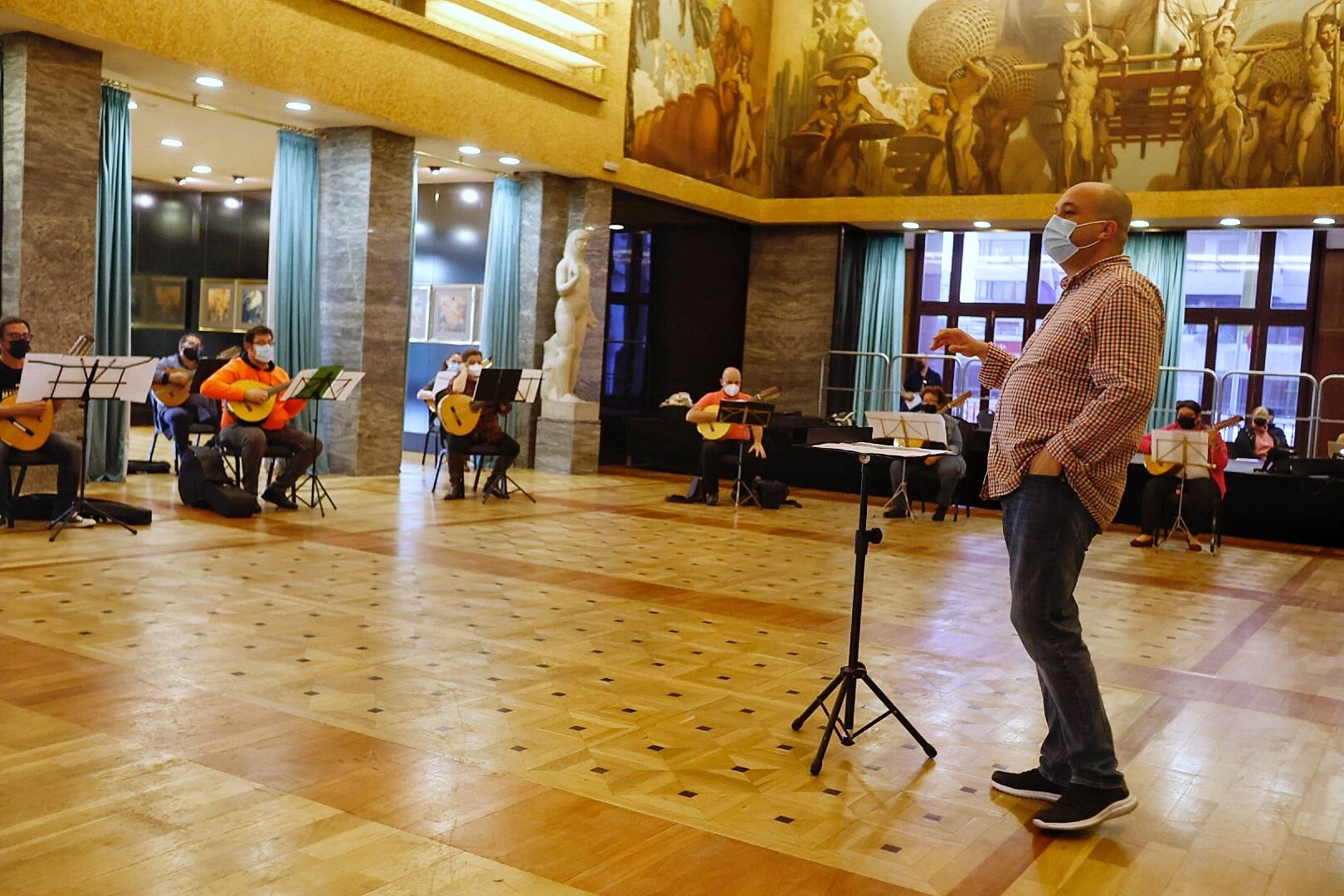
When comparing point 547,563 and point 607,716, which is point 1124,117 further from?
point 607,716

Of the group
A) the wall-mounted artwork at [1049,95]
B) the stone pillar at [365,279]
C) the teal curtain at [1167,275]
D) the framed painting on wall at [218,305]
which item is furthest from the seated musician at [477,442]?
the teal curtain at [1167,275]

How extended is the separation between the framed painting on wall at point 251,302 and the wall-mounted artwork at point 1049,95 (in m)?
8.10

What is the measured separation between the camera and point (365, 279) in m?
13.0

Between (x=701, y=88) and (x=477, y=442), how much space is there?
7.64m

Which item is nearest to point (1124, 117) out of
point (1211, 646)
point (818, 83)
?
point (818, 83)

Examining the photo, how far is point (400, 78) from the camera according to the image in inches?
485

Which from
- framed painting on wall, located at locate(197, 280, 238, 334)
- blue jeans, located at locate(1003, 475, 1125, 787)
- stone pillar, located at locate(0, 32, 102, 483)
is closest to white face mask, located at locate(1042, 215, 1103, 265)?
blue jeans, located at locate(1003, 475, 1125, 787)

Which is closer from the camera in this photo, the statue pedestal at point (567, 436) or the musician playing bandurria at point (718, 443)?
the musician playing bandurria at point (718, 443)

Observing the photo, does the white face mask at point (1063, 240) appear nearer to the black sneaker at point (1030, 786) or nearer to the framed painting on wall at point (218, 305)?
the black sneaker at point (1030, 786)

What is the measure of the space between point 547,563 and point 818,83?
488 inches

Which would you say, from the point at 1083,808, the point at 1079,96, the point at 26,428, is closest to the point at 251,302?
the point at 26,428

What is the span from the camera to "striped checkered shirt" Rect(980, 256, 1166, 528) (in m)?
3.49

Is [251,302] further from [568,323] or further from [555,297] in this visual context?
Answer: [568,323]

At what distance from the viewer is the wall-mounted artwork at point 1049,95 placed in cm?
1565
